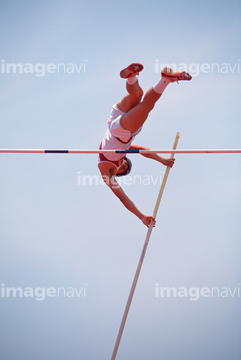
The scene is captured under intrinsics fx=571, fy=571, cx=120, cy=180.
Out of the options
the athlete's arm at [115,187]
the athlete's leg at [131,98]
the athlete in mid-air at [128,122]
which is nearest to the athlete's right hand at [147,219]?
the athlete in mid-air at [128,122]

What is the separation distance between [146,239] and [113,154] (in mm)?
1273

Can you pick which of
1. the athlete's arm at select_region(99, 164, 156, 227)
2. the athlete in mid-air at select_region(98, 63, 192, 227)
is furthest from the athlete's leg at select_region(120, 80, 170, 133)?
the athlete's arm at select_region(99, 164, 156, 227)

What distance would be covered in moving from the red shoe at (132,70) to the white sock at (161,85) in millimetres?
218

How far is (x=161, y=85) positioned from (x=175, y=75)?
165 millimetres

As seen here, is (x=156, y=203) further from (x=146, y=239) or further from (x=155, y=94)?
(x=155, y=94)

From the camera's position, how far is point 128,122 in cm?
583

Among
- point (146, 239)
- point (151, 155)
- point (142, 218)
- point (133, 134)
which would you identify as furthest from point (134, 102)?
point (146, 239)

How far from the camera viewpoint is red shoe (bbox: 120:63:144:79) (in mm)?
5523

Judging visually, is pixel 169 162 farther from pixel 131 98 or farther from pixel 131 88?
pixel 131 88

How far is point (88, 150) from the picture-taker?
19.8 feet

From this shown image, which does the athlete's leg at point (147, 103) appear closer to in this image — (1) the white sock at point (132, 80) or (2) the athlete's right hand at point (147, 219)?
(1) the white sock at point (132, 80)

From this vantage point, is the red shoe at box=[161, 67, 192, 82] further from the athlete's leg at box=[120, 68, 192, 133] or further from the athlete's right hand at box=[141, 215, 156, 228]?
the athlete's right hand at box=[141, 215, 156, 228]

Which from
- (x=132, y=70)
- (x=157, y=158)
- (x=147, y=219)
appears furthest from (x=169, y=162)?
(x=132, y=70)

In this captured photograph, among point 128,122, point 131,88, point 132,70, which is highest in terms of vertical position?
point 132,70
